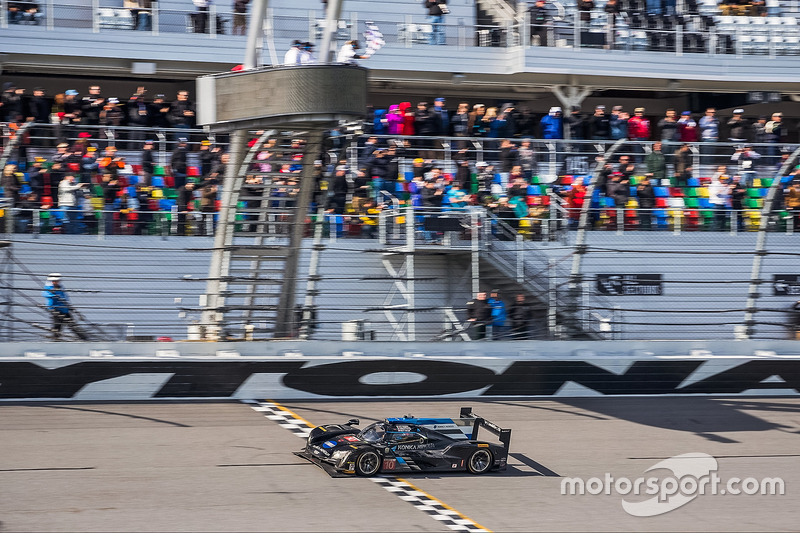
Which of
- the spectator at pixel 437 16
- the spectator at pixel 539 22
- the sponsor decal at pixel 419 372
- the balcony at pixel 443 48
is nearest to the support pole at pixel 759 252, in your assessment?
the sponsor decal at pixel 419 372

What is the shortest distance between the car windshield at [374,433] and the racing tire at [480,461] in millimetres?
936

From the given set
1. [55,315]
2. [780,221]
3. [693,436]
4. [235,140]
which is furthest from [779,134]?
[55,315]

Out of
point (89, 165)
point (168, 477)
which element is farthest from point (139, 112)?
point (168, 477)

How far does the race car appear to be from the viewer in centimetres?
1029

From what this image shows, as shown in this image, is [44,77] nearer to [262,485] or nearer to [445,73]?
[445,73]

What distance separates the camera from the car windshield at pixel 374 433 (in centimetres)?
1048

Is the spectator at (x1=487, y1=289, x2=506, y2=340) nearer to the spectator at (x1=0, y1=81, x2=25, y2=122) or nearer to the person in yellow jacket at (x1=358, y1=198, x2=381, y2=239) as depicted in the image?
the person in yellow jacket at (x1=358, y1=198, x2=381, y2=239)

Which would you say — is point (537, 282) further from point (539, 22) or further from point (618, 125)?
point (539, 22)

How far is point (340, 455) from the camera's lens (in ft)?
33.7

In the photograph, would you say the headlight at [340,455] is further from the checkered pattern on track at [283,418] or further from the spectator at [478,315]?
the spectator at [478,315]

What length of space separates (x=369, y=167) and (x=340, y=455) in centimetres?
743

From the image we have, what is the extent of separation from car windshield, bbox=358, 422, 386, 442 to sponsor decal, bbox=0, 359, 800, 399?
3.26m

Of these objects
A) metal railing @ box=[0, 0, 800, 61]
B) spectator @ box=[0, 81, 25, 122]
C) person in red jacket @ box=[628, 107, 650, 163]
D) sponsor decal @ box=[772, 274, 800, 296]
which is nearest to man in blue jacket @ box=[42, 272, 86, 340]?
spectator @ box=[0, 81, 25, 122]

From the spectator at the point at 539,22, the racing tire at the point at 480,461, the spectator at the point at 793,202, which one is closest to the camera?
the racing tire at the point at 480,461
